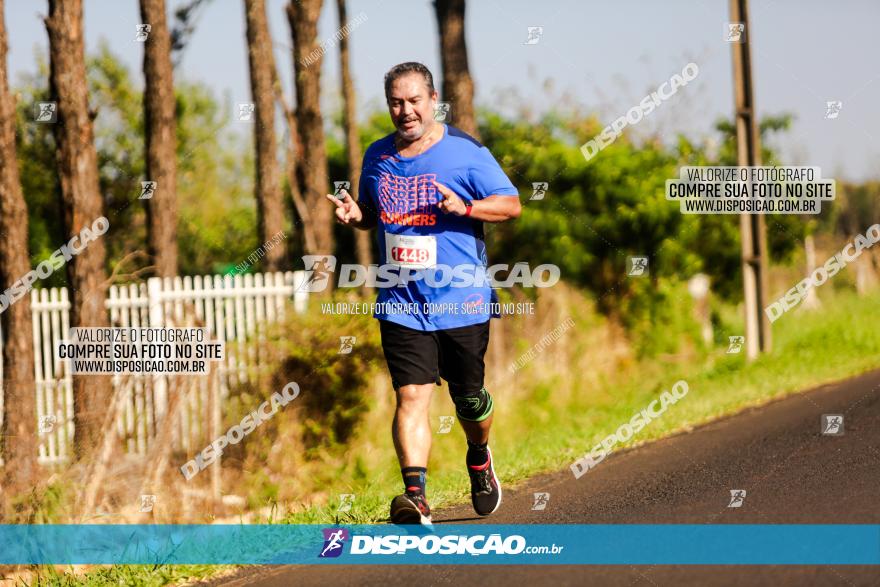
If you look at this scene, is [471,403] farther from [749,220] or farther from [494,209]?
[749,220]

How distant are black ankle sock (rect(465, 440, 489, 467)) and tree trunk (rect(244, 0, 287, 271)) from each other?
1260 centimetres

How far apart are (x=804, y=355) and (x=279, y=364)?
339 inches

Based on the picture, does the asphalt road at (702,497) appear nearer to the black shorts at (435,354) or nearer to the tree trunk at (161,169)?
the black shorts at (435,354)

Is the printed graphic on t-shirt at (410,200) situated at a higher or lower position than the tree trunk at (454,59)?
lower

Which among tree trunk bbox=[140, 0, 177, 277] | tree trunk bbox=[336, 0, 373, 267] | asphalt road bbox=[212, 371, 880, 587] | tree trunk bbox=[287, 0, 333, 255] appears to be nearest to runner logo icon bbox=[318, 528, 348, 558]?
asphalt road bbox=[212, 371, 880, 587]

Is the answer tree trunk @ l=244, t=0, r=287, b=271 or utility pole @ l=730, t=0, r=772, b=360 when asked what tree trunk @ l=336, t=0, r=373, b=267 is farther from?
utility pole @ l=730, t=0, r=772, b=360

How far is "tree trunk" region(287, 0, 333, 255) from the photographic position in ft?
56.7

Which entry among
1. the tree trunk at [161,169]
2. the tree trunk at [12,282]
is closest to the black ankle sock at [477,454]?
the tree trunk at [12,282]

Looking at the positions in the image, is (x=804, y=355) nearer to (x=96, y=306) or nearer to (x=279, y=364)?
(x=279, y=364)

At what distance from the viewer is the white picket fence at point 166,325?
9711 millimetres

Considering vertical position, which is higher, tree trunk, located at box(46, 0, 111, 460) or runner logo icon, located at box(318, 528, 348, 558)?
tree trunk, located at box(46, 0, 111, 460)

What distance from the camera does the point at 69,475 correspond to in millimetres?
8758

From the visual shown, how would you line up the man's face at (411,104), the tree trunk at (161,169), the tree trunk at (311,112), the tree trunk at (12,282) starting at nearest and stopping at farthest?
the man's face at (411,104) < the tree trunk at (12,282) < the tree trunk at (161,169) < the tree trunk at (311,112)

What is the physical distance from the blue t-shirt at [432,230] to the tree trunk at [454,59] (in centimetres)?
723
